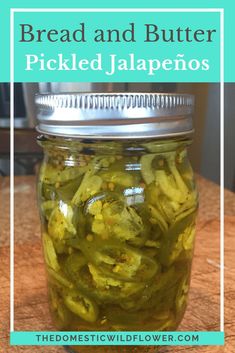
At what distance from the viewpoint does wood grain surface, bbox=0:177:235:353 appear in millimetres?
440

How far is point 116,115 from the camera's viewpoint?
1.14 ft

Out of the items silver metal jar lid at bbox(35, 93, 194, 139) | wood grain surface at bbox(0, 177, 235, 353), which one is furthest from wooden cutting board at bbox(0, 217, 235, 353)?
silver metal jar lid at bbox(35, 93, 194, 139)

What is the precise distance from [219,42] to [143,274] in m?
0.19

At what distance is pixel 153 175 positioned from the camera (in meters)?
0.37

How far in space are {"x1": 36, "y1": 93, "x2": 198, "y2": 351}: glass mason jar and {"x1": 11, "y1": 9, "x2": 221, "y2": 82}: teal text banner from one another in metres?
0.03

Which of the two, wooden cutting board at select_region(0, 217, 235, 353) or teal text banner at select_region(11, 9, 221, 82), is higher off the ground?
teal text banner at select_region(11, 9, 221, 82)

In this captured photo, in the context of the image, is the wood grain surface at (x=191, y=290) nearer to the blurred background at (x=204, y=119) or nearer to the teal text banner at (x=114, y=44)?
the blurred background at (x=204, y=119)

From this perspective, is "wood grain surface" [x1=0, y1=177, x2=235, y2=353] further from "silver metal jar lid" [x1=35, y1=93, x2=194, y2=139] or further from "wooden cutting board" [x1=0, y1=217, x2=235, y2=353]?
"silver metal jar lid" [x1=35, y1=93, x2=194, y2=139]

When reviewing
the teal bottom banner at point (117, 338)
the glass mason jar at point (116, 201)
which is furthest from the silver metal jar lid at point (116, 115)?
the teal bottom banner at point (117, 338)

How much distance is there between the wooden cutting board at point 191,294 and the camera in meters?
0.44

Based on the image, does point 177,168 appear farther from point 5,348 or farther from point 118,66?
point 5,348

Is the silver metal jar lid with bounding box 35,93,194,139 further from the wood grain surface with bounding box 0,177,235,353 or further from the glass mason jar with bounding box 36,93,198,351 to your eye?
the wood grain surface with bounding box 0,177,235,353

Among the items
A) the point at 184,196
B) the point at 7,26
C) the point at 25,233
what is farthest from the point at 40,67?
the point at 25,233

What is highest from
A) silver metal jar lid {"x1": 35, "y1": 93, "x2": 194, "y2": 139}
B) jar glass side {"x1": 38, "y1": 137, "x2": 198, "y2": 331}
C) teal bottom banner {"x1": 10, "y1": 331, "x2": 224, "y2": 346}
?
silver metal jar lid {"x1": 35, "y1": 93, "x2": 194, "y2": 139}
